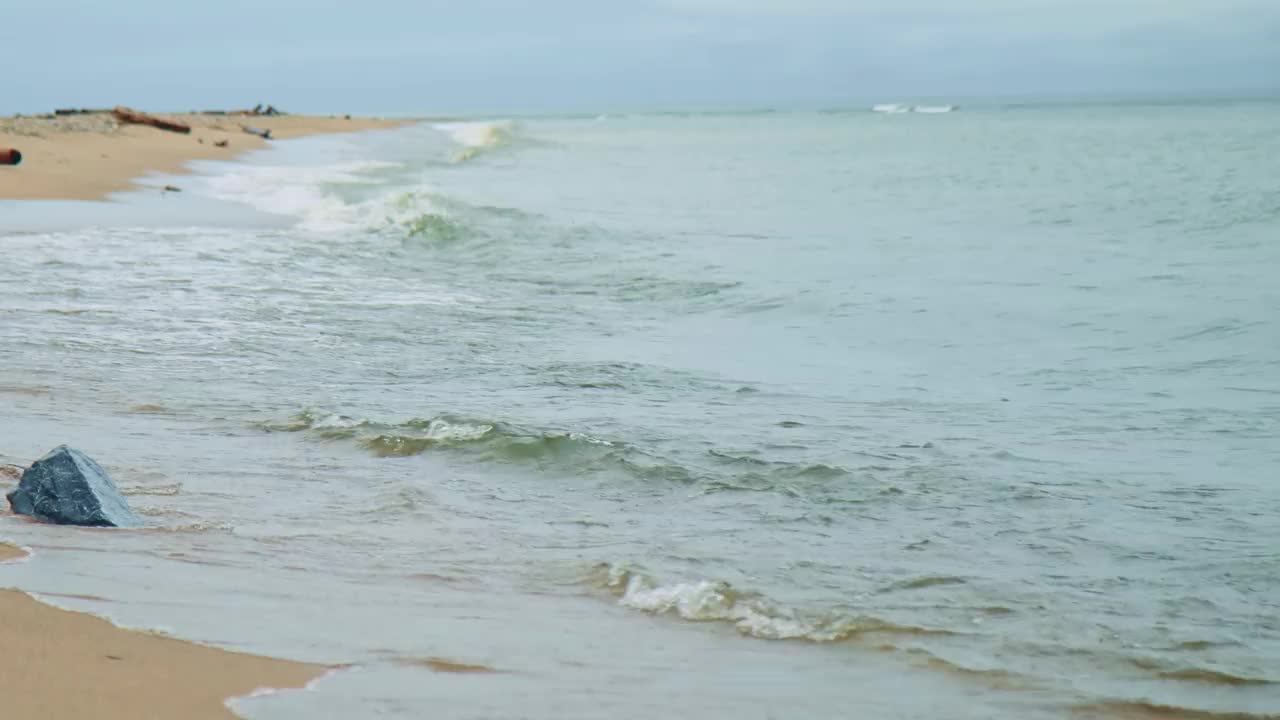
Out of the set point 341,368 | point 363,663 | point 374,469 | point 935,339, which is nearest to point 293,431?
point 374,469

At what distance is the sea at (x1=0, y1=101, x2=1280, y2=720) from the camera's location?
354cm

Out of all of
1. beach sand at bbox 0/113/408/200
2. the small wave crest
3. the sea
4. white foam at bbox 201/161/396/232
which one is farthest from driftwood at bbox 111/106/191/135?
the small wave crest

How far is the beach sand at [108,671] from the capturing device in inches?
113

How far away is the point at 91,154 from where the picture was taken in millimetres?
24656

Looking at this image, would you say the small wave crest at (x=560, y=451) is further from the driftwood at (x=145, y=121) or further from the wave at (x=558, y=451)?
the driftwood at (x=145, y=121)

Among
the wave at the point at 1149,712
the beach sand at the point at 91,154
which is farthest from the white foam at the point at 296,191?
the wave at the point at 1149,712

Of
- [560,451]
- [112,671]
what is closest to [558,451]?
[560,451]

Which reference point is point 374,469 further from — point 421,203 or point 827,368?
point 421,203

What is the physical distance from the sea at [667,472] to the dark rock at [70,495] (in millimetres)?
82

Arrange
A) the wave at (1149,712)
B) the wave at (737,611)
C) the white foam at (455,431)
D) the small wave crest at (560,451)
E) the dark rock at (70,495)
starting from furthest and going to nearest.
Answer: the white foam at (455,431) → the small wave crest at (560,451) → the dark rock at (70,495) → the wave at (737,611) → the wave at (1149,712)

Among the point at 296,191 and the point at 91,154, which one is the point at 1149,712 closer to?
the point at 296,191

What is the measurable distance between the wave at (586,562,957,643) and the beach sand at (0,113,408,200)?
1508 cm

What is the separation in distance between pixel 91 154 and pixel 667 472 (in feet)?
72.9

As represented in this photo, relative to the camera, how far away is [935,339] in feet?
30.7
